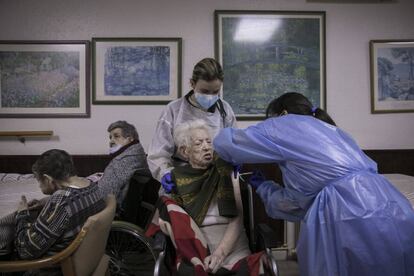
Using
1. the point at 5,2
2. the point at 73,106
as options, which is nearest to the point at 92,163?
the point at 73,106

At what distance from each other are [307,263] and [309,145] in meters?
0.48

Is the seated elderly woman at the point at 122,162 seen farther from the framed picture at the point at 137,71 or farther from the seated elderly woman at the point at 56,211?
the seated elderly woman at the point at 56,211

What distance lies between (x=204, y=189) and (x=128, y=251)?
1086mm

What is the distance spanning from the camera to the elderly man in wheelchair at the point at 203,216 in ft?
5.33

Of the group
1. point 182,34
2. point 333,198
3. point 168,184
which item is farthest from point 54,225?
point 182,34

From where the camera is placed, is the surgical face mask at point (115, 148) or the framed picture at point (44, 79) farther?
the framed picture at point (44, 79)

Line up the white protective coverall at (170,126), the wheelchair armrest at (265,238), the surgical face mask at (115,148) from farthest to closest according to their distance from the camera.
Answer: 1. the surgical face mask at (115,148)
2. the white protective coverall at (170,126)
3. the wheelchair armrest at (265,238)

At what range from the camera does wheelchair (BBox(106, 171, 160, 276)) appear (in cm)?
234

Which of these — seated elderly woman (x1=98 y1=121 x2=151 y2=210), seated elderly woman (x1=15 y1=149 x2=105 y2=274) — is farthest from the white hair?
seated elderly woman (x1=98 y1=121 x2=151 y2=210)

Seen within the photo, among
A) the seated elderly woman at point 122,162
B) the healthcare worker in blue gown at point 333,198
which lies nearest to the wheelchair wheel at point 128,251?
the seated elderly woman at point 122,162

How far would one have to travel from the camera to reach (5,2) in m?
3.06

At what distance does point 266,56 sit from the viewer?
10.2ft

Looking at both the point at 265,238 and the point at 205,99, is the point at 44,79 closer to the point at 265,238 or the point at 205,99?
the point at 205,99

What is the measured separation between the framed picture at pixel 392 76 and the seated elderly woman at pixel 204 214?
203 centimetres
